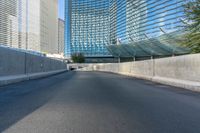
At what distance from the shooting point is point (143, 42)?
7994cm

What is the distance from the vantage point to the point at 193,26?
2161 centimetres

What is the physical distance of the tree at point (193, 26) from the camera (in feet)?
69.3

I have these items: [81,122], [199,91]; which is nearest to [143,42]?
[199,91]

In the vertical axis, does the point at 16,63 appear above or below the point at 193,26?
below

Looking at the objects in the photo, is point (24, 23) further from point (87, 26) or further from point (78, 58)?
point (87, 26)

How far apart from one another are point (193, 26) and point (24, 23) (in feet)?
284

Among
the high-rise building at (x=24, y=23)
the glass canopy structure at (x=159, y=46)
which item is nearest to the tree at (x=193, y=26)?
the glass canopy structure at (x=159, y=46)

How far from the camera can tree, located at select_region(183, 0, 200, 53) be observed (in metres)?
21.1

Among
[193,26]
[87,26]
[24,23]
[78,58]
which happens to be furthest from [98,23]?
[193,26]

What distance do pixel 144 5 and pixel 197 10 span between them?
72.7 meters

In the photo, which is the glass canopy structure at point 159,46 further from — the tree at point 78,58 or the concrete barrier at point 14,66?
the tree at point 78,58

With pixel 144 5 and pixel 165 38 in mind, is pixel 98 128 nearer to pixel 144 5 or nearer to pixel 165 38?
pixel 165 38

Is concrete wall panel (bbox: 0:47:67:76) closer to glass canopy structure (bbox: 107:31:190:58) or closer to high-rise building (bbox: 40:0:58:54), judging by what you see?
glass canopy structure (bbox: 107:31:190:58)

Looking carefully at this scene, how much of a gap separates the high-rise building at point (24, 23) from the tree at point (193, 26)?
249 feet
